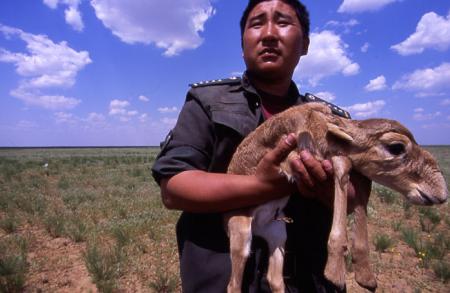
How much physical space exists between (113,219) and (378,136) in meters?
10.2

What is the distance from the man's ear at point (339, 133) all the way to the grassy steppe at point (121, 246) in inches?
209

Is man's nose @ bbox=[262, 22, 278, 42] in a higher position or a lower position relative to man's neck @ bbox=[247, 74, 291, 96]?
higher

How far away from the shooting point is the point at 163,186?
265 cm

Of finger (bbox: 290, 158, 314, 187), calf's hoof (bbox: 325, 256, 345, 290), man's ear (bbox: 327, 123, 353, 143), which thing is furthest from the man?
calf's hoof (bbox: 325, 256, 345, 290)

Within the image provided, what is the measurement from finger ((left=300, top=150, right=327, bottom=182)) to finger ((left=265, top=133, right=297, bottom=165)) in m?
0.12

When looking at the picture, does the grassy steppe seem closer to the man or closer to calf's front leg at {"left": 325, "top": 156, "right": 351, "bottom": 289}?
the man

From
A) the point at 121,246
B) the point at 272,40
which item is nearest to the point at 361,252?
the point at 272,40

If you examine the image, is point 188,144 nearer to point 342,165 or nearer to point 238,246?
point 238,246

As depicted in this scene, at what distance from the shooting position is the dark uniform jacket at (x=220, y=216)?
8.47ft

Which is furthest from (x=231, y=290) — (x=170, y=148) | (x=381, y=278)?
(x=381, y=278)

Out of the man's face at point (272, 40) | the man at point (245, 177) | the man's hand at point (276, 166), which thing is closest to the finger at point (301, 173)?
the man at point (245, 177)

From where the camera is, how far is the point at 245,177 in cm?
256

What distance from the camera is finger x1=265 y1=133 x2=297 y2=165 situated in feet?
7.88

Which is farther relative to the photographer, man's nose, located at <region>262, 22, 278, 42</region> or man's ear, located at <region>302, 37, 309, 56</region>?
man's ear, located at <region>302, 37, 309, 56</region>
